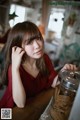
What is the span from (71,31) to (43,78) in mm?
241

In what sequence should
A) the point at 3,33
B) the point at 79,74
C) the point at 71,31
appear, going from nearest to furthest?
the point at 79,74 → the point at 3,33 → the point at 71,31

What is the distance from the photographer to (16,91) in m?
0.33

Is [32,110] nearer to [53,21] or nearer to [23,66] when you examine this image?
[23,66]

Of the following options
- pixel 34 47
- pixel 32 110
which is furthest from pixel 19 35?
pixel 32 110

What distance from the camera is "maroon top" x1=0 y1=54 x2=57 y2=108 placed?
37 cm

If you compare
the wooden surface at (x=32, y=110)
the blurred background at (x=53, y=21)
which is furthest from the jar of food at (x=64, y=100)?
the blurred background at (x=53, y=21)

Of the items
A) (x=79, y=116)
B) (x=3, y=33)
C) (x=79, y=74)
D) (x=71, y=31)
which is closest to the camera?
(x=79, y=116)

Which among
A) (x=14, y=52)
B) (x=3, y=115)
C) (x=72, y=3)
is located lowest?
(x=3, y=115)

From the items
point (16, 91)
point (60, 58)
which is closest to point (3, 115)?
point (16, 91)

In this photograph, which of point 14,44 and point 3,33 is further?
point 3,33

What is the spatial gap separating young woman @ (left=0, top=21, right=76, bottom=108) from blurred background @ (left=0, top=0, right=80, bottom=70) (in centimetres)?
7

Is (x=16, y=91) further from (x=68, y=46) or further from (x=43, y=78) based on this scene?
(x=68, y=46)

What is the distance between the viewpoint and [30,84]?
1.31 feet

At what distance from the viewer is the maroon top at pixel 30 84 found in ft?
1.20
